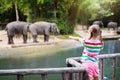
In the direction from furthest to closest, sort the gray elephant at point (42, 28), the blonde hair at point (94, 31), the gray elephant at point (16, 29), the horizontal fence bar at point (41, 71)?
the gray elephant at point (42, 28)
the gray elephant at point (16, 29)
the blonde hair at point (94, 31)
the horizontal fence bar at point (41, 71)

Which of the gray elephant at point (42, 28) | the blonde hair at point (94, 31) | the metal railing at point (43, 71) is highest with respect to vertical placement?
the blonde hair at point (94, 31)

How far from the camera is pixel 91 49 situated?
5.41 m

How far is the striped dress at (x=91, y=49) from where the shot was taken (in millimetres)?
5379

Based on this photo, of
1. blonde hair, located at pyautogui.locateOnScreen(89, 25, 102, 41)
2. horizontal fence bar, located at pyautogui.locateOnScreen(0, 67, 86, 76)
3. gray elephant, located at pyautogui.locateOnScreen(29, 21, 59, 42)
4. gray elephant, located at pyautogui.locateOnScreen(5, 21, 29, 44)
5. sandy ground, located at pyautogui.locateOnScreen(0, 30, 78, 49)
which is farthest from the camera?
gray elephant, located at pyautogui.locateOnScreen(29, 21, 59, 42)

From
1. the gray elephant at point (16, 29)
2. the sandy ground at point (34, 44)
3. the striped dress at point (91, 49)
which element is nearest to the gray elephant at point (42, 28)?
the sandy ground at point (34, 44)

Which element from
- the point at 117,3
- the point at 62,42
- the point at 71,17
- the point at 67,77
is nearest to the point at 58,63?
the point at 62,42

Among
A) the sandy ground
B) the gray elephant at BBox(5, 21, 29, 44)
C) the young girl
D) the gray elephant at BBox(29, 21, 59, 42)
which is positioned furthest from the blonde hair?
the gray elephant at BBox(29, 21, 59, 42)

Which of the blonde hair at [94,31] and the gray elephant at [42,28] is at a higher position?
the blonde hair at [94,31]

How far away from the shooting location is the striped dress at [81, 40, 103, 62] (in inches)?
212

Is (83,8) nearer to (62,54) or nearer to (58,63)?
(62,54)

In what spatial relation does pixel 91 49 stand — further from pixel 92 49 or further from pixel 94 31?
pixel 94 31

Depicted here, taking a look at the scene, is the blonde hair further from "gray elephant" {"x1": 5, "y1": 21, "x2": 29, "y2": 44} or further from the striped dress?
"gray elephant" {"x1": 5, "y1": 21, "x2": 29, "y2": 44}

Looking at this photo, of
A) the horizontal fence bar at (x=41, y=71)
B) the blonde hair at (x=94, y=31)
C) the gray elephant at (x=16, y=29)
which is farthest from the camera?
the gray elephant at (x=16, y=29)

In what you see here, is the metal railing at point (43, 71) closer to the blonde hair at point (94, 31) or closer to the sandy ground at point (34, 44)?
the blonde hair at point (94, 31)
